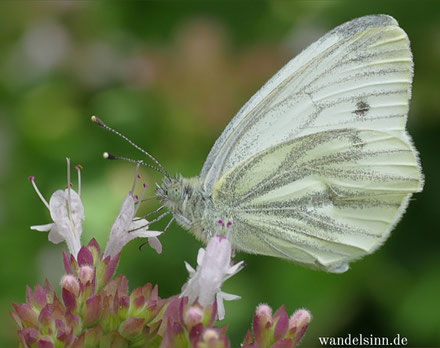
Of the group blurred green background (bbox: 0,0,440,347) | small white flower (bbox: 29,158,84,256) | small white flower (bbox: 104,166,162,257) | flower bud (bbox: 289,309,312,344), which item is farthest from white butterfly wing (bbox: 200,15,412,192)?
blurred green background (bbox: 0,0,440,347)

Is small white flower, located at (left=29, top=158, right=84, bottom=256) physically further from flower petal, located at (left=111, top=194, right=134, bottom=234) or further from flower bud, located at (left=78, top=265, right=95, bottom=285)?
flower bud, located at (left=78, top=265, right=95, bottom=285)

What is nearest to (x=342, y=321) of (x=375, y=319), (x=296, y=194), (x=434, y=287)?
(x=375, y=319)

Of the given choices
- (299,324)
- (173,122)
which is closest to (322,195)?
(299,324)

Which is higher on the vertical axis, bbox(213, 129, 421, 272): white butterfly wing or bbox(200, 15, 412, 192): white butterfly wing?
bbox(200, 15, 412, 192): white butterfly wing

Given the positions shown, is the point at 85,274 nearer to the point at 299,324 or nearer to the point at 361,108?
the point at 299,324

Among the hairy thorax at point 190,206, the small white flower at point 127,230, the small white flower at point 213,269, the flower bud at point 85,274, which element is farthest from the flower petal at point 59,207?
the small white flower at point 213,269

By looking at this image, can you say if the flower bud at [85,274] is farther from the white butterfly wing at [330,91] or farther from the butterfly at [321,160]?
the white butterfly wing at [330,91]
